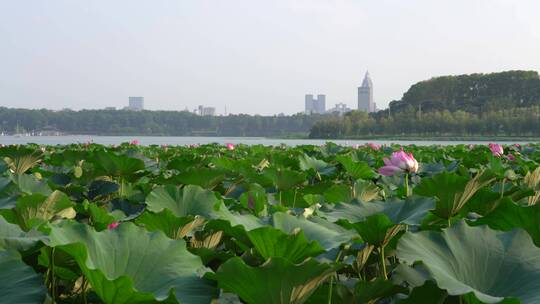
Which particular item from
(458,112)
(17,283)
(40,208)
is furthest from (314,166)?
(458,112)

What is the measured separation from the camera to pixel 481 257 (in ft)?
3.21

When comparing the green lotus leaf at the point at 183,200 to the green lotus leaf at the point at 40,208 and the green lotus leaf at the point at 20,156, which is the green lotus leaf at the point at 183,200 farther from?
the green lotus leaf at the point at 20,156

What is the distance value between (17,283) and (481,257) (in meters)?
0.73

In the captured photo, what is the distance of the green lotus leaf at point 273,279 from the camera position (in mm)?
773

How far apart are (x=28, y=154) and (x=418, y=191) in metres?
2.12

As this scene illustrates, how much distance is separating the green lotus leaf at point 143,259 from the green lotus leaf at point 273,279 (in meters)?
0.07

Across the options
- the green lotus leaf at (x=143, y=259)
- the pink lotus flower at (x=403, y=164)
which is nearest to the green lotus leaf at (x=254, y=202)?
the green lotus leaf at (x=143, y=259)

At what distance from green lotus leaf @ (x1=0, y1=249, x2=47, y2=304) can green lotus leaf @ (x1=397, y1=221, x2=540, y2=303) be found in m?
0.55

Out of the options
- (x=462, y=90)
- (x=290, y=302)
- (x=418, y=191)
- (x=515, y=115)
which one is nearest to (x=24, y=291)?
(x=290, y=302)

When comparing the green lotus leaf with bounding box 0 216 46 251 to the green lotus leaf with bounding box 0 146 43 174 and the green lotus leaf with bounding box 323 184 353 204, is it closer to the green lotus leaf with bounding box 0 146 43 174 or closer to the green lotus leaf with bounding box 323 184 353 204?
the green lotus leaf with bounding box 323 184 353 204

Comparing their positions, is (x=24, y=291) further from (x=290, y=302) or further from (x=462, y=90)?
(x=462, y=90)

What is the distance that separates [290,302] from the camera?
0.83 meters

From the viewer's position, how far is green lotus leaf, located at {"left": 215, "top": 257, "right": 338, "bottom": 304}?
773 millimetres

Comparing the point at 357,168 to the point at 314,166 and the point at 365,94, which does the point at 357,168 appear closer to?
the point at 314,166
